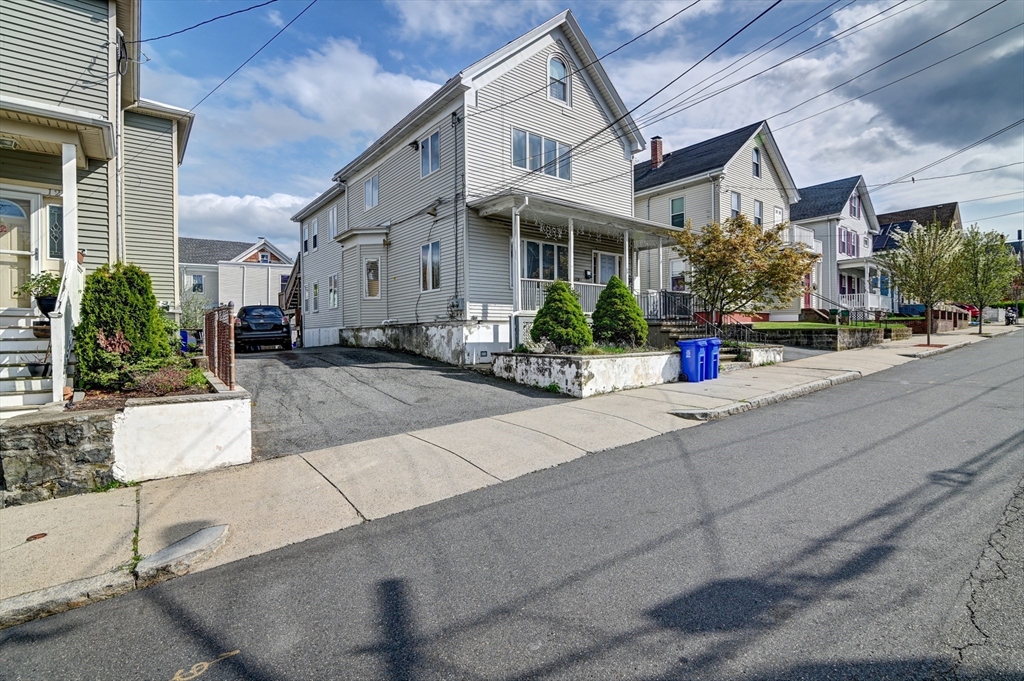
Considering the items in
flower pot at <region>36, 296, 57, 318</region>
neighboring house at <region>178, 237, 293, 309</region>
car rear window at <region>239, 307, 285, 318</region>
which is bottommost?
flower pot at <region>36, 296, 57, 318</region>

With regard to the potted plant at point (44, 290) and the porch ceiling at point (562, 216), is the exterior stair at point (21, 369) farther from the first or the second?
the porch ceiling at point (562, 216)

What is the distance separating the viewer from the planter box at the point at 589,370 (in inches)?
407

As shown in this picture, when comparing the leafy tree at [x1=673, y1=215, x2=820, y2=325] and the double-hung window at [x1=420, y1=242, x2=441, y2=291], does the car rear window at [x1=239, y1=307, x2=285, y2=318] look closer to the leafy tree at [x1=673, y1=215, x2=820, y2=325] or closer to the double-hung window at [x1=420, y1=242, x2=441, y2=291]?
the double-hung window at [x1=420, y1=242, x2=441, y2=291]

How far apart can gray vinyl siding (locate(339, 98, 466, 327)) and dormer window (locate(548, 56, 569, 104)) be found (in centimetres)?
421

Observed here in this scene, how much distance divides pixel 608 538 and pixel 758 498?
5.57 feet

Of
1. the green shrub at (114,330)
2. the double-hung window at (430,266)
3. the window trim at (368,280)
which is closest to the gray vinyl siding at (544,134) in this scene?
the double-hung window at (430,266)

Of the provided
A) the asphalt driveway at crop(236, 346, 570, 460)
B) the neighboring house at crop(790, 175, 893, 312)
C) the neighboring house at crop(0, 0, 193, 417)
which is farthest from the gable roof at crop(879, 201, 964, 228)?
the neighboring house at crop(0, 0, 193, 417)

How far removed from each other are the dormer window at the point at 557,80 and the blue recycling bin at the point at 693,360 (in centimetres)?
1036

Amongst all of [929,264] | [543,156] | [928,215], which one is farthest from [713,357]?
[928,215]

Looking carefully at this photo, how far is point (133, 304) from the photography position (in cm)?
706

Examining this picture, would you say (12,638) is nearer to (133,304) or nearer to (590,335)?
(133,304)

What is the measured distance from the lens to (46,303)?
7.52 m

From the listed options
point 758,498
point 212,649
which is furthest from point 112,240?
point 758,498

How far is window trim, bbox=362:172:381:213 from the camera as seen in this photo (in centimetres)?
1989
